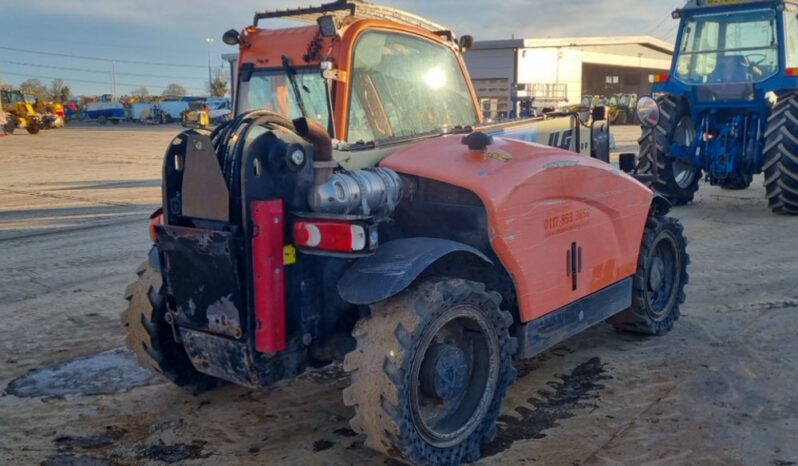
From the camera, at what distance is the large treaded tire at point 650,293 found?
5.09 meters

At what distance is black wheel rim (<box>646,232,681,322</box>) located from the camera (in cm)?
527

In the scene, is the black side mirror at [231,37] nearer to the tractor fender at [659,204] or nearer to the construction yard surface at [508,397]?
the construction yard surface at [508,397]

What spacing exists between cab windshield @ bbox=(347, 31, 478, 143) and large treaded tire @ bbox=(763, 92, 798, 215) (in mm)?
6495

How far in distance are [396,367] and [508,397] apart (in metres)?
1.33

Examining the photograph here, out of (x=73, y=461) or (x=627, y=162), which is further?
(x=627, y=162)

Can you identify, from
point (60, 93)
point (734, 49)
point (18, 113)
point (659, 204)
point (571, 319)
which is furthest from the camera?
point (60, 93)

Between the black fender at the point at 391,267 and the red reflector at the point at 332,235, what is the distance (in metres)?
0.19

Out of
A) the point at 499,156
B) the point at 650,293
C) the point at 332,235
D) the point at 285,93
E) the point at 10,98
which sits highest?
the point at 10,98

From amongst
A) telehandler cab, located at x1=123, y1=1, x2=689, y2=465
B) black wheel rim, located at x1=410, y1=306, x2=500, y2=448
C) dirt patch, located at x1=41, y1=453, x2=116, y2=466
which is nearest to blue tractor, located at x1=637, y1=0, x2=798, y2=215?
telehandler cab, located at x1=123, y1=1, x2=689, y2=465

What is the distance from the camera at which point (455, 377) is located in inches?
139

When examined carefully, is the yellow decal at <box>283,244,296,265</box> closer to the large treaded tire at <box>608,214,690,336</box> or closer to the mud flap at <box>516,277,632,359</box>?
the mud flap at <box>516,277,632,359</box>

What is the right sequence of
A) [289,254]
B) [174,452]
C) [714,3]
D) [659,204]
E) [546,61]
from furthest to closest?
[546,61], [714,3], [659,204], [174,452], [289,254]

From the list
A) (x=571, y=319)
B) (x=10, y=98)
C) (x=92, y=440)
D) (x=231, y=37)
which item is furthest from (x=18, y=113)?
(x=571, y=319)

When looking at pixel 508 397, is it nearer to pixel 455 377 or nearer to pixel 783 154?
pixel 455 377
